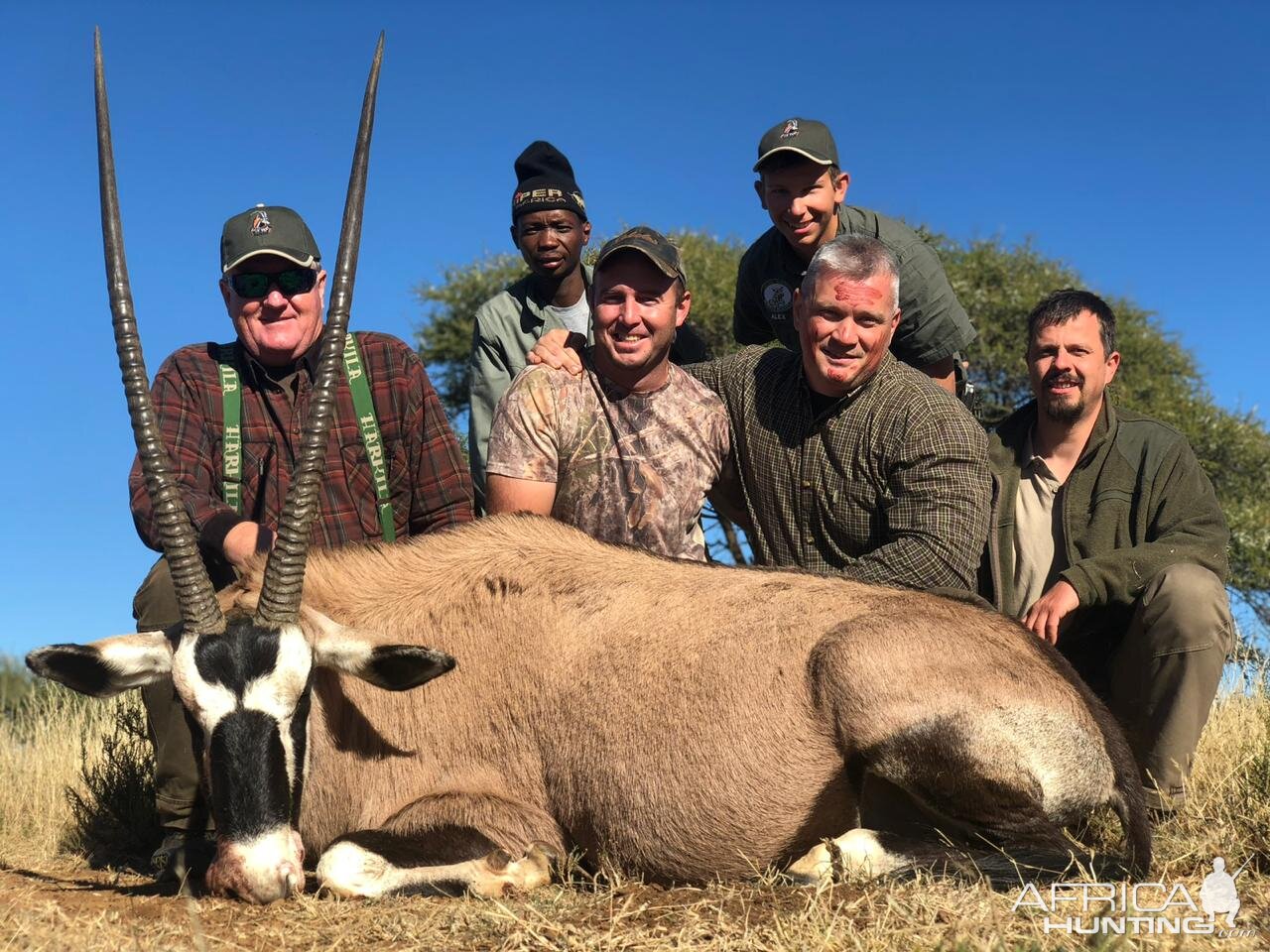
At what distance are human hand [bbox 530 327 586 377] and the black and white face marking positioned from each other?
7.17ft

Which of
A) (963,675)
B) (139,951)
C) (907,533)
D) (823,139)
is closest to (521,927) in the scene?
(139,951)

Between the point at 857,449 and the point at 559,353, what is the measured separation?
1.55 meters

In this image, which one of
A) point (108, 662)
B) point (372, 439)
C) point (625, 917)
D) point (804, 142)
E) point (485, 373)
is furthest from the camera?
point (485, 373)

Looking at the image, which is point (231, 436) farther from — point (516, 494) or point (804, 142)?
point (804, 142)

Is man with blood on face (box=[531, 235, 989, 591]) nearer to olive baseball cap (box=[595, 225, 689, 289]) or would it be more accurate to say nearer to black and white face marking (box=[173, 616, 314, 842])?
olive baseball cap (box=[595, 225, 689, 289])

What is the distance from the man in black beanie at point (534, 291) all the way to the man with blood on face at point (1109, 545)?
234cm

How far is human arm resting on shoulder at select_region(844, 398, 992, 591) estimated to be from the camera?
5621 mm

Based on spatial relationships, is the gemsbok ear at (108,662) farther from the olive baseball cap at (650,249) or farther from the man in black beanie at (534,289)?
the man in black beanie at (534,289)

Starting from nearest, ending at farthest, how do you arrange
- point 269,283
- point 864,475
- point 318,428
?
1. point 318,428
2. point 864,475
3. point 269,283

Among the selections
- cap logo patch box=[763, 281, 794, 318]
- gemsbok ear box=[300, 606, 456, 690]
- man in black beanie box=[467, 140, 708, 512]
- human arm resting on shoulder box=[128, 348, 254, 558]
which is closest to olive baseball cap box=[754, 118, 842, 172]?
cap logo patch box=[763, 281, 794, 318]

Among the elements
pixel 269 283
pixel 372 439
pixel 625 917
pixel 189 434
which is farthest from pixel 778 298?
pixel 625 917

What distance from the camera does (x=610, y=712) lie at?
4.80 metres

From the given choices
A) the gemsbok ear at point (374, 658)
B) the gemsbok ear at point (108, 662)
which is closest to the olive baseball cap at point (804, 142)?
the gemsbok ear at point (374, 658)

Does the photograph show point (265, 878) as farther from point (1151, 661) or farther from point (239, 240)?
point (1151, 661)
